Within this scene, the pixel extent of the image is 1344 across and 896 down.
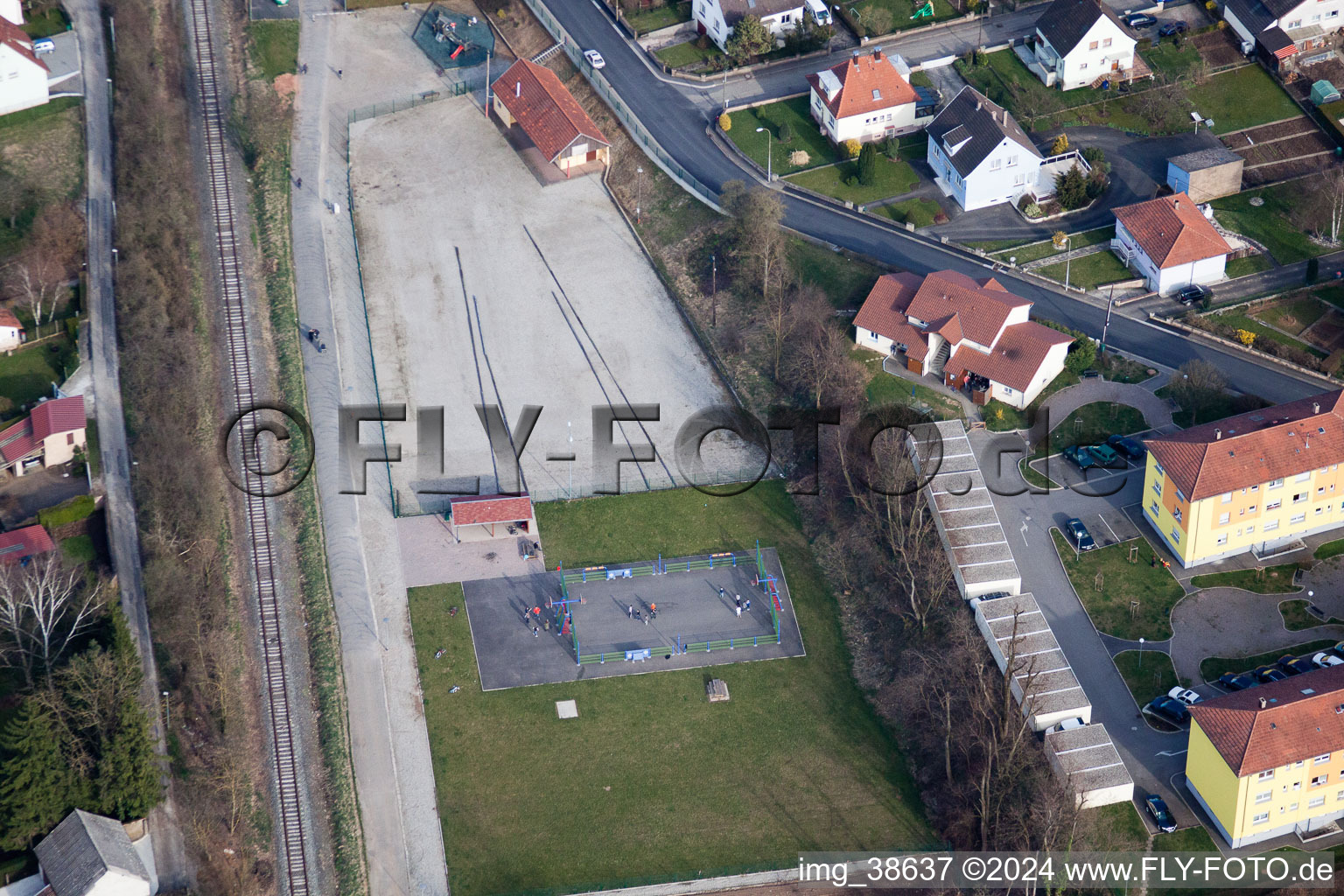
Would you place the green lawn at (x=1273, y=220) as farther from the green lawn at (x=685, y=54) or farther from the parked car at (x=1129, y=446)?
the green lawn at (x=685, y=54)

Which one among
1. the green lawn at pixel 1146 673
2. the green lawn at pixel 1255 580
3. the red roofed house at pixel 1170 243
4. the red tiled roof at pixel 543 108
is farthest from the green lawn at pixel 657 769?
the red tiled roof at pixel 543 108

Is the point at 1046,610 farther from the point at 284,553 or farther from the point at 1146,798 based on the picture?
the point at 284,553

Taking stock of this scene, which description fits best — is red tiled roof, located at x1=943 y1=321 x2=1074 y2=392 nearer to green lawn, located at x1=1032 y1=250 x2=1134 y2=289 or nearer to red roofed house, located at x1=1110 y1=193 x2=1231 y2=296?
green lawn, located at x1=1032 y1=250 x2=1134 y2=289

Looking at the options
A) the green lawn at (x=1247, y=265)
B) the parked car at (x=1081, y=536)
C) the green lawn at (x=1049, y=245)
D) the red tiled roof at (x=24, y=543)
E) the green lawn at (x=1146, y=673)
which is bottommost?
the red tiled roof at (x=24, y=543)

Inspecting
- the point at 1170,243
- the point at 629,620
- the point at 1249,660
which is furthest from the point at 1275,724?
the point at 1170,243

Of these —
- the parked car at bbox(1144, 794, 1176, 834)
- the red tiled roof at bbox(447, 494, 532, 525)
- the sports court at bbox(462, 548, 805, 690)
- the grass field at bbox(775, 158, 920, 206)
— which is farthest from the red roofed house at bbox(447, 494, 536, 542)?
the parked car at bbox(1144, 794, 1176, 834)
